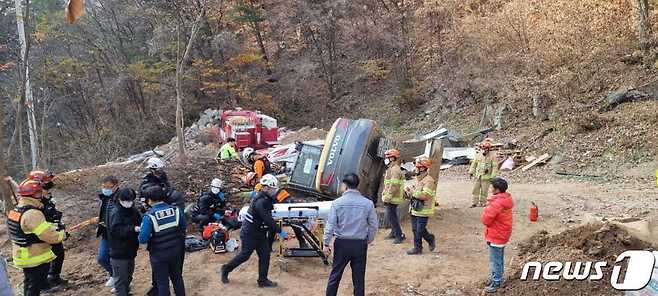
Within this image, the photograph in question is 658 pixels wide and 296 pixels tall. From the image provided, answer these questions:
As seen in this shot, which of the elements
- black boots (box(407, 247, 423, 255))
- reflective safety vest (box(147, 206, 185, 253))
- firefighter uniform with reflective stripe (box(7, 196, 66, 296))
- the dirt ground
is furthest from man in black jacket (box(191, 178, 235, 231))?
black boots (box(407, 247, 423, 255))

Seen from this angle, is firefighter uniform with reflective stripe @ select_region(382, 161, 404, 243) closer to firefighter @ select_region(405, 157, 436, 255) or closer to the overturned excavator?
firefighter @ select_region(405, 157, 436, 255)

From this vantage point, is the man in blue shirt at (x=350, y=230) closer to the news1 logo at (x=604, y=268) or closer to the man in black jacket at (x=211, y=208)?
the news1 logo at (x=604, y=268)

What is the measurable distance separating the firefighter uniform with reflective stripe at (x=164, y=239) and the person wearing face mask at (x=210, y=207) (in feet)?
8.08

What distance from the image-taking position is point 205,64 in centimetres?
2797

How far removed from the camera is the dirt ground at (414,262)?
6.93 meters

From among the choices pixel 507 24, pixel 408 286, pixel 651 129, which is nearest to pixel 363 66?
pixel 507 24

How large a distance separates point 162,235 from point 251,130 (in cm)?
1374

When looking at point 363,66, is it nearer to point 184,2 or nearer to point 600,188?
point 184,2

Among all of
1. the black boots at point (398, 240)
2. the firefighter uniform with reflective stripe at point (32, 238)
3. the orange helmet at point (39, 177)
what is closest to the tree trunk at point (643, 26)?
the black boots at point (398, 240)

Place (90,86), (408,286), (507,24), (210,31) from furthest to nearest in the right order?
(90,86), (210,31), (507,24), (408,286)

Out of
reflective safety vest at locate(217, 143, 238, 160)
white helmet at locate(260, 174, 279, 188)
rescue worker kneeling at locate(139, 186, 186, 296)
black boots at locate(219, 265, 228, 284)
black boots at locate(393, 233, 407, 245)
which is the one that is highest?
white helmet at locate(260, 174, 279, 188)

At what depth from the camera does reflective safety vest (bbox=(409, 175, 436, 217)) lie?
7547 millimetres

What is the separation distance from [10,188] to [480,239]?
8369mm

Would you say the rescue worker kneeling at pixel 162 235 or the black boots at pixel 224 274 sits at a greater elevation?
the rescue worker kneeling at pixel 162 235
